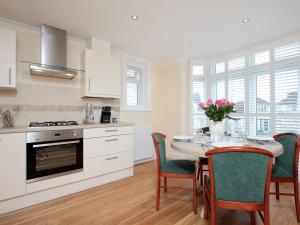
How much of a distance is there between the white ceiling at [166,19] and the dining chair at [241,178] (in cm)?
179

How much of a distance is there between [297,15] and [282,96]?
1248 millimetres

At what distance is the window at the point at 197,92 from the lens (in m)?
4.09

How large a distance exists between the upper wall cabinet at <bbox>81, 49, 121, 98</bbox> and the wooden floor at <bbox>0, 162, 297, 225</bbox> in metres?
1.59

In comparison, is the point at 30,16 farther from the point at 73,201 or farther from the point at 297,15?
the point at 297,15

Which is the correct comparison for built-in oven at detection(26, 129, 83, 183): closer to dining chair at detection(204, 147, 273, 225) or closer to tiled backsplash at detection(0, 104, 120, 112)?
tiled backsplash at detection(0, 104, 120, 112)

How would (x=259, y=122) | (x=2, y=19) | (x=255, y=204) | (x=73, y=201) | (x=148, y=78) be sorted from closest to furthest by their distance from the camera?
(x=255, y=204) < (x=73, y=201) < (x=2, y=19) < (x=259, y=122) < (x=148, y=78)

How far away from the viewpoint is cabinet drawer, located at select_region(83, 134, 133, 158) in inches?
98.7

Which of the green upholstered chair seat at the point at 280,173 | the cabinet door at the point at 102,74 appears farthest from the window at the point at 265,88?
the cabinet door at the point at 102,74

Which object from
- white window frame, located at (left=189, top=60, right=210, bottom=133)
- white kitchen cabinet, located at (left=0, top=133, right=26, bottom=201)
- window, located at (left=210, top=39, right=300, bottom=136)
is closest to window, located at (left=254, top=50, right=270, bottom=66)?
window, located at (left=210, top=39, right=300, bottom=136)

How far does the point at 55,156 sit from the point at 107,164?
30.7 inches

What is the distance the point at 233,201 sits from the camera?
4.21 ft

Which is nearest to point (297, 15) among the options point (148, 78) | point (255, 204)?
point (255, 204)

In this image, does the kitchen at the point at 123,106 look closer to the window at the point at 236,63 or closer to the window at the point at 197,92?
the window at the point at 236,63

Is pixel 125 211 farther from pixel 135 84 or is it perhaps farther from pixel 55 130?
pixel 135 84
